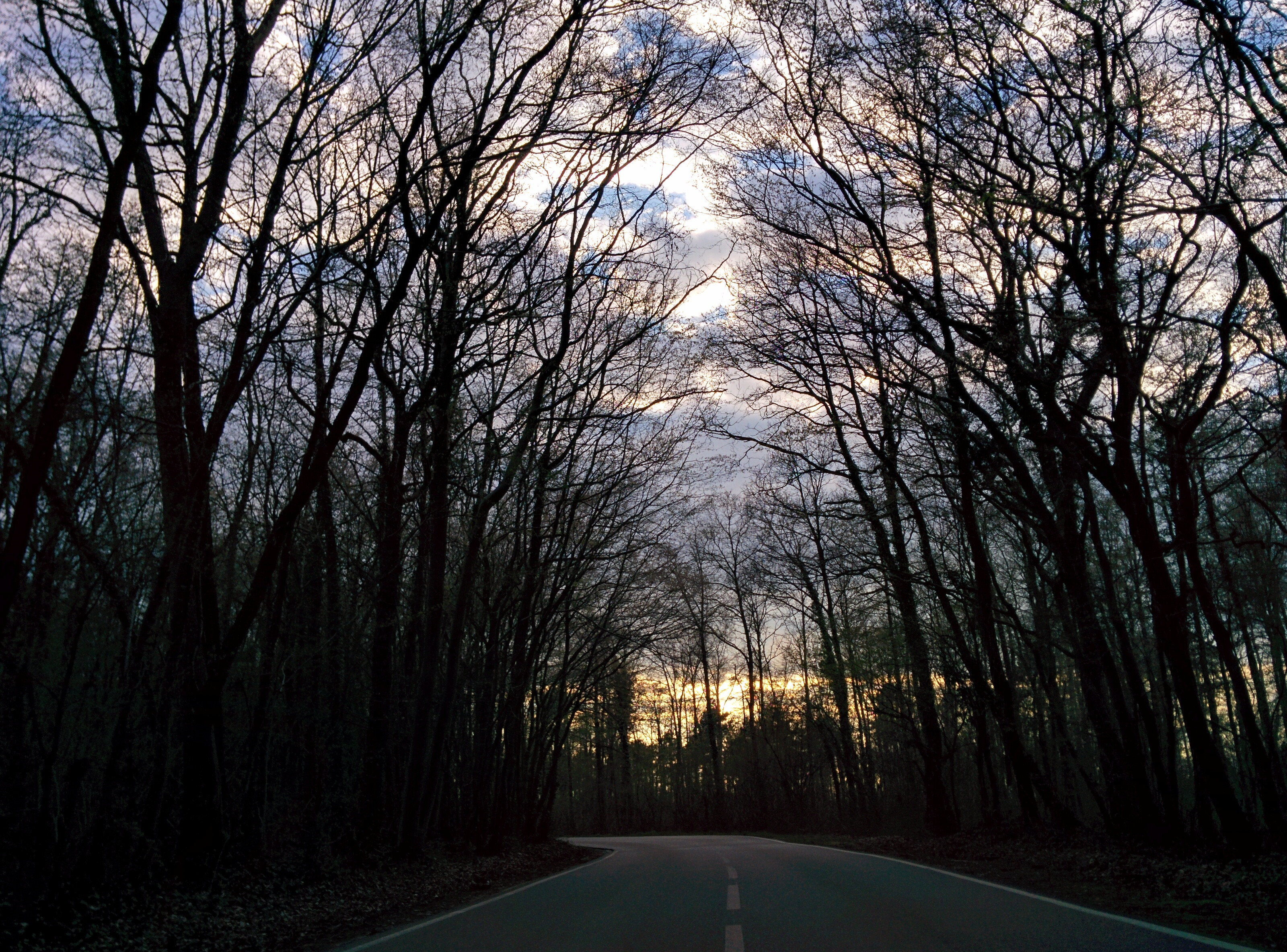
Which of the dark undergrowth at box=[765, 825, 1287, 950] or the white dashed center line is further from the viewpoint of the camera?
the dark undergrowth at box=[765, 825, 1287, 950]

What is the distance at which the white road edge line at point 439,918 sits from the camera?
7008 mm

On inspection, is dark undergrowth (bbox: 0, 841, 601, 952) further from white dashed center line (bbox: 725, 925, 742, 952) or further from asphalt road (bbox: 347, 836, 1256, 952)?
white dashed center line (bbox: 725, 925, 742, 952)

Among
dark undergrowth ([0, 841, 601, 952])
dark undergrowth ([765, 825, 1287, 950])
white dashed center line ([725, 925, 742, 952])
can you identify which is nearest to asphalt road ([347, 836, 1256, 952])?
white dashed center line ([725, 925, 742, 952])

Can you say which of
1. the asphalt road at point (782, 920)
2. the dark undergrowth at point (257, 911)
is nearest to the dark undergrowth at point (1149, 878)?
the asphalt road at point (782, 920)

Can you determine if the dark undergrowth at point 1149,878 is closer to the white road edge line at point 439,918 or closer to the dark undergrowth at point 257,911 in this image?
the white road edge line at point 439,918

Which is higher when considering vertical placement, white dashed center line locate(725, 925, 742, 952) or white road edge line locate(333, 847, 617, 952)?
white dashed center line locate(725, 925, 742, 952)

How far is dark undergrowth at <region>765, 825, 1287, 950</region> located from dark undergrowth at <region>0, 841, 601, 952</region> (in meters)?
7.09

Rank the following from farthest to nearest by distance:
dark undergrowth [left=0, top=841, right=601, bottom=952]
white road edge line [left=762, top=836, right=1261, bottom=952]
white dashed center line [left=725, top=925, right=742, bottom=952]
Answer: dark undergrowth [left=0, top=841, right=601, bottom=952], white dashed center line [left=725, top=925, right=742, bottom=952], white road edge line [left=762, top=836, right=1261, bottom=952]

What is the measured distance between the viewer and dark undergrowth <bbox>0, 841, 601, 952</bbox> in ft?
22.8

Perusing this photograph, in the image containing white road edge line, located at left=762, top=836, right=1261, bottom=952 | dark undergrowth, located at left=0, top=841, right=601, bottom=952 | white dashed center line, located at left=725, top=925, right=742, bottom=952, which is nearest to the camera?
white road edge line, located at left=762, top=836, right=1261, bottom=952

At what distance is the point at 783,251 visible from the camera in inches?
618

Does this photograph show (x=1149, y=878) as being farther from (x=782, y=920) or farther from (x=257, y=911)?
(x=257, y=911)

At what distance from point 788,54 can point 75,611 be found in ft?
41.1

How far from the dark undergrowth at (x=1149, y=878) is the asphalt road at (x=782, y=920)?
480mm
